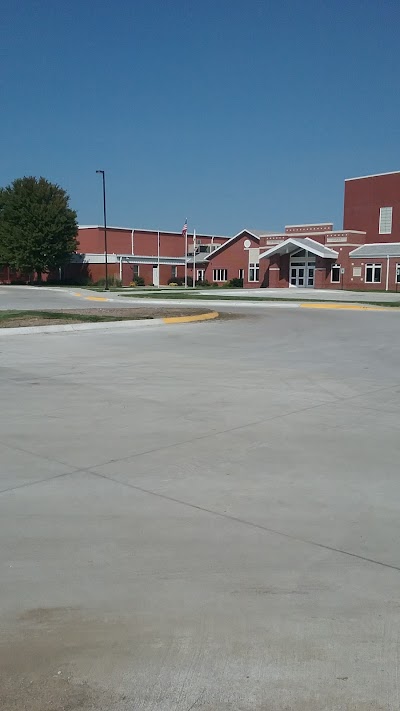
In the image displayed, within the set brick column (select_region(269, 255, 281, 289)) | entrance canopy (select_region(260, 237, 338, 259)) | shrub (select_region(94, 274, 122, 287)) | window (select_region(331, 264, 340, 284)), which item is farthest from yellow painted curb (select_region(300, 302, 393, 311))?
shrub (select_region(94, 274, 122, 287))

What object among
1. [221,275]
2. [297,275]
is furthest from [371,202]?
[221,275]

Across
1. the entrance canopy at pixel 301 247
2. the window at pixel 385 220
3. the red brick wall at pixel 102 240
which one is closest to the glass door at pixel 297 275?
the entrance canopy at pixel 301 247

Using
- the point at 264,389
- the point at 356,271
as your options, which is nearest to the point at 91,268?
the point at 356,271

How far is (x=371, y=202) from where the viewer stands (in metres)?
64.0

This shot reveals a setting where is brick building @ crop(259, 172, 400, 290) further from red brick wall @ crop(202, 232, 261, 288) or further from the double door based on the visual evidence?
red brick wall @ crop(202, 232, 261, 288)

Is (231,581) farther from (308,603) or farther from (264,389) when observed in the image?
(264,389)

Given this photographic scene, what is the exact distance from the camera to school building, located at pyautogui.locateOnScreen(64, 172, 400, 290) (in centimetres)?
5984

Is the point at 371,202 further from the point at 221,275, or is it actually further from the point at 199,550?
the point at 199,550

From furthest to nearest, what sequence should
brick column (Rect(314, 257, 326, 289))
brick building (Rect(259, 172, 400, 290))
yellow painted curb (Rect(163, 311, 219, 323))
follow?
brick column (Rect(314, 257, 326, 289))
brick building (Rect(259, 172, 400, 290))
yellow painted curb (Rect(163, 311, 219, 323))

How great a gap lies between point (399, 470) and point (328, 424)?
1.82 m

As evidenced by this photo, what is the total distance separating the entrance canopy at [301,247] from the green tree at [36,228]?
21389 mm

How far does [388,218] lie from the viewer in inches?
2458

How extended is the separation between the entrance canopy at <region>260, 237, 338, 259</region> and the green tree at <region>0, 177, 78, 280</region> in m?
21.4

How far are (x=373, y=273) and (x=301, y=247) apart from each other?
718 cm
